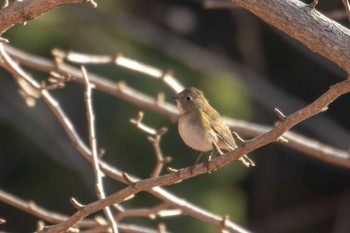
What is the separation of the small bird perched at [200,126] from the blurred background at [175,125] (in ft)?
8.29

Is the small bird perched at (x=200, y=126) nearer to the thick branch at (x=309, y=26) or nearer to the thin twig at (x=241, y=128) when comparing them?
the thin twig at (x=241, y=128)

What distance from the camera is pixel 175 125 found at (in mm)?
6957

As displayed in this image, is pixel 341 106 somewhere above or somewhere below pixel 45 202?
above

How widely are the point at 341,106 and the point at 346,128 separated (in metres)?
0.19

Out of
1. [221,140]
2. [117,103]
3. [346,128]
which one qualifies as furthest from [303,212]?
[221,140]

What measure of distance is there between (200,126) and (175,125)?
298cm

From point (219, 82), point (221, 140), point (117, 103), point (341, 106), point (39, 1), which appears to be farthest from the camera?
point (341, 106)

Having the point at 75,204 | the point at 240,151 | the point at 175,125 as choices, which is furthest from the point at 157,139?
the point at 175,125

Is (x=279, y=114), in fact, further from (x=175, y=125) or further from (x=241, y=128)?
(x=175, y=125)

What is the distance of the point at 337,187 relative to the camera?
27.6 feet

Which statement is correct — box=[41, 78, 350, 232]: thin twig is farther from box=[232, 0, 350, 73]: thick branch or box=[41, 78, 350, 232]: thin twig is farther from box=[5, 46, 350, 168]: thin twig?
box=[5, 46, 350, 168]: thin twig

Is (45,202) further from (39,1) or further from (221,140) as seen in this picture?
(39,1)

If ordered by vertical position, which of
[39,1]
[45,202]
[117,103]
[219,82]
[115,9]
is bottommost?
[39,1]

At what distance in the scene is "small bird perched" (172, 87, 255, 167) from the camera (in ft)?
12.6
